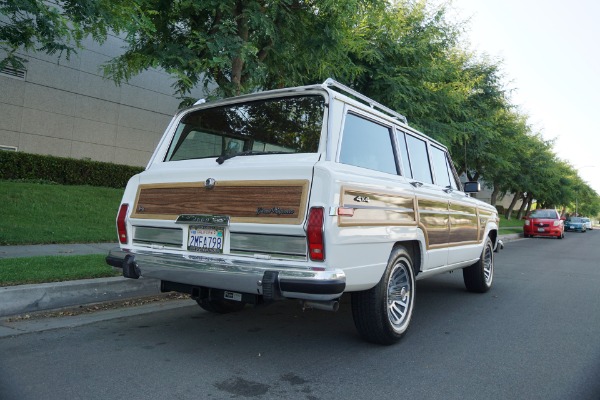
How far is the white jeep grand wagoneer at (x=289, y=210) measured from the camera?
3.50 metres

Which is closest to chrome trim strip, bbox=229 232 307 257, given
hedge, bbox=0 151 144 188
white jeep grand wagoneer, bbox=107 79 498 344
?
white jeep grand wagoneer, bbox=107 79 498 344

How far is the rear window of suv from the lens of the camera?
404cm

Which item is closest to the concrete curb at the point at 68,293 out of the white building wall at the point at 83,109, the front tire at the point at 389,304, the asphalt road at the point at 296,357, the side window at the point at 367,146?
the asphalt road at the point at 296,357

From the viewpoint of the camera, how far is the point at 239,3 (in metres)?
8.99

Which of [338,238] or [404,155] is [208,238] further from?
[404,155]

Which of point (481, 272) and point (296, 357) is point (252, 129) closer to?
point (296, 357)

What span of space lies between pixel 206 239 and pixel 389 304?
1752 mm

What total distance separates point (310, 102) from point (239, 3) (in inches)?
227

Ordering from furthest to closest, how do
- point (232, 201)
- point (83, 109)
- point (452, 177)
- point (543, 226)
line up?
point (543, 226) < point (83, 109) < point (452, 177) < point (232, 201)

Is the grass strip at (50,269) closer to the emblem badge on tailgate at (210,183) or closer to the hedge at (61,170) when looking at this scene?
the emblem badge on tailgate at (210,183)

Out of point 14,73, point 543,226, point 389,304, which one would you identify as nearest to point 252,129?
point 389,304

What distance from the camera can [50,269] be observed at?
603 centimetres

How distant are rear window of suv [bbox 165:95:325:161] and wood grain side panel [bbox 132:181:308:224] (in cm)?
46

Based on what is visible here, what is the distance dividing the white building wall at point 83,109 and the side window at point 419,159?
13193 mm
